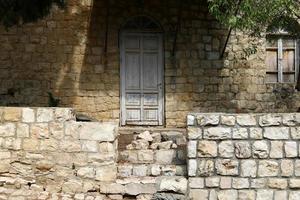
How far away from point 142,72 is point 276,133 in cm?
596

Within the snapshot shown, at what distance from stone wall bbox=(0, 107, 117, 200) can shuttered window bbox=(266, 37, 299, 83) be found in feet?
24.3

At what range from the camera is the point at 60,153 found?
21.9 feet

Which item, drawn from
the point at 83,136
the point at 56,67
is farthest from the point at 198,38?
the point at 83,136

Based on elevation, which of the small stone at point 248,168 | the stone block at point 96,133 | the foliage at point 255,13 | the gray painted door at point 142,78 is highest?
the foliage at point 255,13

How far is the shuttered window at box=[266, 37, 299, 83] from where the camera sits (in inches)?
511

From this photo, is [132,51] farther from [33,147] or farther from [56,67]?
[33,147]

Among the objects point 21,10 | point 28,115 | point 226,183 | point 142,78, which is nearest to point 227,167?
point 226,183

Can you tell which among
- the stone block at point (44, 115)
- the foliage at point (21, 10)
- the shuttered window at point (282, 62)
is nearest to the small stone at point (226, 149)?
the stone block at point (44, 115)

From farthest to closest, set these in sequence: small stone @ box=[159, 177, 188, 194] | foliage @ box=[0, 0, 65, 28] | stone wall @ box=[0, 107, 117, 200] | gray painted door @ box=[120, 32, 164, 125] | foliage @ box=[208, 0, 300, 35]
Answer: gray painted door @ box=[120, 32, 164, 125]
foliage @ box=[0, 0, 65, 28]
foliage @ box=[208, 0, 300, 35]
stone wall @ box=[0, 107, 117, 200]
small stone @ box=[159, 177, 188, 194]

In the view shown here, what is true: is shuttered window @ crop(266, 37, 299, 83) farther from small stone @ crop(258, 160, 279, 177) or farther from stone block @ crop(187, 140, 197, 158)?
stone block @ crop(187, 140, 197, 158)

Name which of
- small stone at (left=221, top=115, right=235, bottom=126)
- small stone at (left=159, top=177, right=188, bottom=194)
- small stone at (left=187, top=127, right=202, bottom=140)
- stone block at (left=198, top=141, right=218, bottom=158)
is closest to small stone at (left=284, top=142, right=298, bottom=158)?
small stone at (left=221, top=115, right=235, bottom=126)

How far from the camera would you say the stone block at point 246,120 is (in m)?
6.52

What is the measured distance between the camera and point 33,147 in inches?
263

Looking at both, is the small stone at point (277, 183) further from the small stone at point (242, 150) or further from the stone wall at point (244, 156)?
the small stone at point (242, 150)
